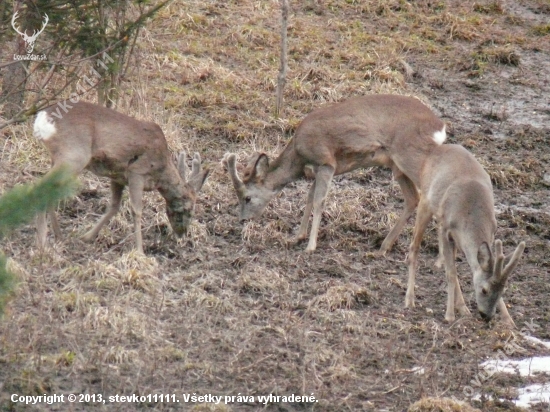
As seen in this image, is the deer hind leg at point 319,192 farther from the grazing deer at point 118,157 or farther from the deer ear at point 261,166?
the grazing deer at point 118,157

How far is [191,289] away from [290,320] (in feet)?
3.38

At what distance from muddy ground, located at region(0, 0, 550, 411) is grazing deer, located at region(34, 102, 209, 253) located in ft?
0.90

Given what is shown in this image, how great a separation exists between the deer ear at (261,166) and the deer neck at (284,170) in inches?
2.0

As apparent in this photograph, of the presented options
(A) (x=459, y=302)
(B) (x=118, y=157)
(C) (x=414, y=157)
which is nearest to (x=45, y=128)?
(B) (x=118, y=157)

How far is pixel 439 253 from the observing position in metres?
10.5

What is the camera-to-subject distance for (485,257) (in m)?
8.70

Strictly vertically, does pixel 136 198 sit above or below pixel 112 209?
above

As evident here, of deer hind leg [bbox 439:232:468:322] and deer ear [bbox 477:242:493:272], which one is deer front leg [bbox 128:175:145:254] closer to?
deer hind leg [bbox 439:232:468:322]

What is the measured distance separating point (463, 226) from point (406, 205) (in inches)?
77.0

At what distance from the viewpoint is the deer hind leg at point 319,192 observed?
10.8 meters

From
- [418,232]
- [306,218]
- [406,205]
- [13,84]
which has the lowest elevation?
[306,218]

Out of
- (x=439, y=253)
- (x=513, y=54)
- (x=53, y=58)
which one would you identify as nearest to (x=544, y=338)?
(x=439, y=253)

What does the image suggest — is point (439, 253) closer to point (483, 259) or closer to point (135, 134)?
point (483, 259)

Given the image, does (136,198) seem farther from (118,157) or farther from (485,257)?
(485,257)
